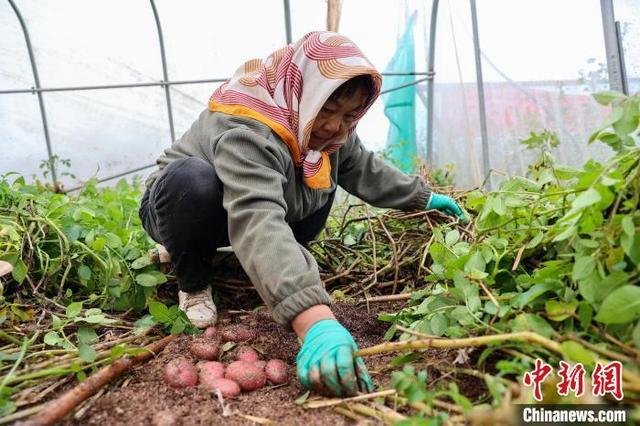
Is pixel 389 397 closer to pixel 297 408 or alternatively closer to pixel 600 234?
pixel 297 408

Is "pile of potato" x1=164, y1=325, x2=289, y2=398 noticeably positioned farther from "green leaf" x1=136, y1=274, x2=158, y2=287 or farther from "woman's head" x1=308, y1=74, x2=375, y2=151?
"woman's head" x1=308, y1=74, x2=375, y2=151

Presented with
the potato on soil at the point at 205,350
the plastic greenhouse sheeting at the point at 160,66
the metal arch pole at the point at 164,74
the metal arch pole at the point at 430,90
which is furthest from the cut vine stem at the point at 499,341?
the metal arch pole at the point at 164,74

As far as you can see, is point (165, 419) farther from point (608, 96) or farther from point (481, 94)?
point (481, 94)

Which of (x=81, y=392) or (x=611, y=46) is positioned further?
(x=611, y=46)

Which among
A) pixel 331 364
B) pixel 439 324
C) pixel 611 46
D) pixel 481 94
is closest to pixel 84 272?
pixel 331 364

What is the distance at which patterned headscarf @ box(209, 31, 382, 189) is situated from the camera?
1.17 meters

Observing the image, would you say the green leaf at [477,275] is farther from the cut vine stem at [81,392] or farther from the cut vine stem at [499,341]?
the cut vine stem at [81,392]

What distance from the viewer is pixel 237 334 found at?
1.07 metres

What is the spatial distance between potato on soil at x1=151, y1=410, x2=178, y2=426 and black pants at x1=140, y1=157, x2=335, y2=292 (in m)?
0.58

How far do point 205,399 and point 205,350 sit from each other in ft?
0.53

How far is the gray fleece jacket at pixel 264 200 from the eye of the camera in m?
0.90

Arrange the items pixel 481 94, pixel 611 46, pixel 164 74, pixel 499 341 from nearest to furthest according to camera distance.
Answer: pixel 499 341, pixel 611 46, pixel 481 94, pixel 164 74

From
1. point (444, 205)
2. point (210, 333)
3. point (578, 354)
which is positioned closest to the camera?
point (578, 354)

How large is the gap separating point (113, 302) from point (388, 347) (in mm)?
846
